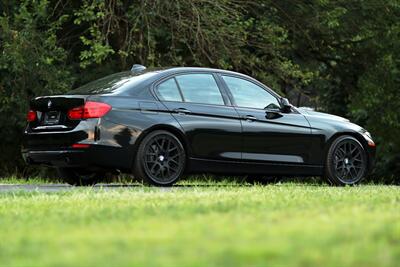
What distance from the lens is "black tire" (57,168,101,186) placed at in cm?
1373

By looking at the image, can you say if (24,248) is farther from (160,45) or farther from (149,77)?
(160,45)

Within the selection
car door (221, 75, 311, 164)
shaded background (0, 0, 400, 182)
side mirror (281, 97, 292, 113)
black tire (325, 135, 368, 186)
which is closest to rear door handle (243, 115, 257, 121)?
car door (221, 75, 311, 164)

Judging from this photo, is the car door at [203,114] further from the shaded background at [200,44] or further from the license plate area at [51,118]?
the shaded background at [200,44]

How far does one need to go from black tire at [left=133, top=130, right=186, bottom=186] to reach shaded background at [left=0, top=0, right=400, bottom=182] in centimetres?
732

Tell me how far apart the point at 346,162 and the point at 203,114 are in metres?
2.42

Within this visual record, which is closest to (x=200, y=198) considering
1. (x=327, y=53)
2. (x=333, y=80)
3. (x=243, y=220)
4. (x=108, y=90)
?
(x=243, y=220)

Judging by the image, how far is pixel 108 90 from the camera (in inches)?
494

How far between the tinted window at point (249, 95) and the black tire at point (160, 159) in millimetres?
1348

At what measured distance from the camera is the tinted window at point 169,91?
1276 centimetres

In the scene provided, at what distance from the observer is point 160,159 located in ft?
40.7

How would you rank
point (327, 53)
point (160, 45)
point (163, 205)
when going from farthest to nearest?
point (327, 53) < point (160, 45) < point (163, 205)

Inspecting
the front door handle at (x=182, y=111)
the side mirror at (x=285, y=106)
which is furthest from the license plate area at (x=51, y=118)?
the side mirror at (x=285, y=106)

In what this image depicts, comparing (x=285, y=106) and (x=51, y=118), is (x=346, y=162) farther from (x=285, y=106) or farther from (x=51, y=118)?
(x=51, y=118)

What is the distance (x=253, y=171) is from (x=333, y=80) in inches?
605
